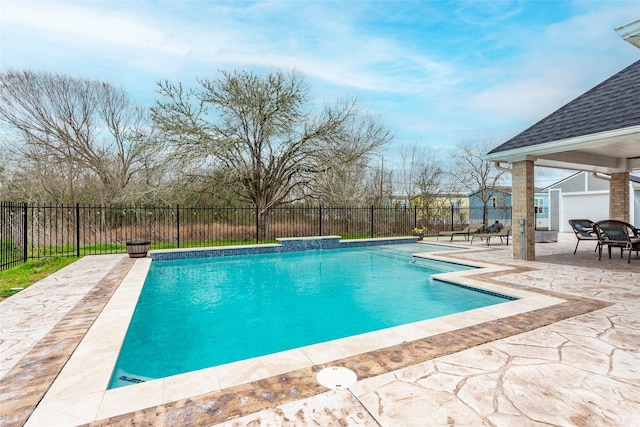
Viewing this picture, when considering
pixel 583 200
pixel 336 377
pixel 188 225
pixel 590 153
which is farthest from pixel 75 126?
pixel 583 200

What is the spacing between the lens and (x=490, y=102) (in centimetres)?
1381

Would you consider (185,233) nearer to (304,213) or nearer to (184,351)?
(304,213)

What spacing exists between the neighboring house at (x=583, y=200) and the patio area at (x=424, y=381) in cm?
1624

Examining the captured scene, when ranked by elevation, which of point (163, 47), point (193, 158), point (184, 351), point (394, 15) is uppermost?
point (394, 15)

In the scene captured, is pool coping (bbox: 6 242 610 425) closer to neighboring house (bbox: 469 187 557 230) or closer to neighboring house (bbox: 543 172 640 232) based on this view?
neighboring house (bbox: 543 172 640 232)

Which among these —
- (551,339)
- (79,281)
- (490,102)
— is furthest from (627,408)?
(490,102)

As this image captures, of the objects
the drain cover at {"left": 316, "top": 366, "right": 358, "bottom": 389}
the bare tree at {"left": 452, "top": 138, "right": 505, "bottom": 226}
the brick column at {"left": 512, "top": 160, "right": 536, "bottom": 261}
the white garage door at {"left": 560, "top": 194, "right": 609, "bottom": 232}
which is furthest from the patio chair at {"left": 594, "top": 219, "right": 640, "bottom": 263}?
the bare tree at {"left": 452, "top": 138, "right": 505, "bottom": 226}

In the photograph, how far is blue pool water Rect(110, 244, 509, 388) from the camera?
11.0 ft

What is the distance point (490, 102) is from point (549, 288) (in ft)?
38.1

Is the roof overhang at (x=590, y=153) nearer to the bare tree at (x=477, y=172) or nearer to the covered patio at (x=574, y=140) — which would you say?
the covered patio at (x=574, y=140)

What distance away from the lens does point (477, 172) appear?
62.4 ft

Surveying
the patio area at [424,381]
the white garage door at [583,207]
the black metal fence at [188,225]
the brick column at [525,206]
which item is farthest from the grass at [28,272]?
the white garage door at [583,207]

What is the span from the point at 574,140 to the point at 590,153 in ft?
9.58

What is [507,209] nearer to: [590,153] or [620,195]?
[620,195]
